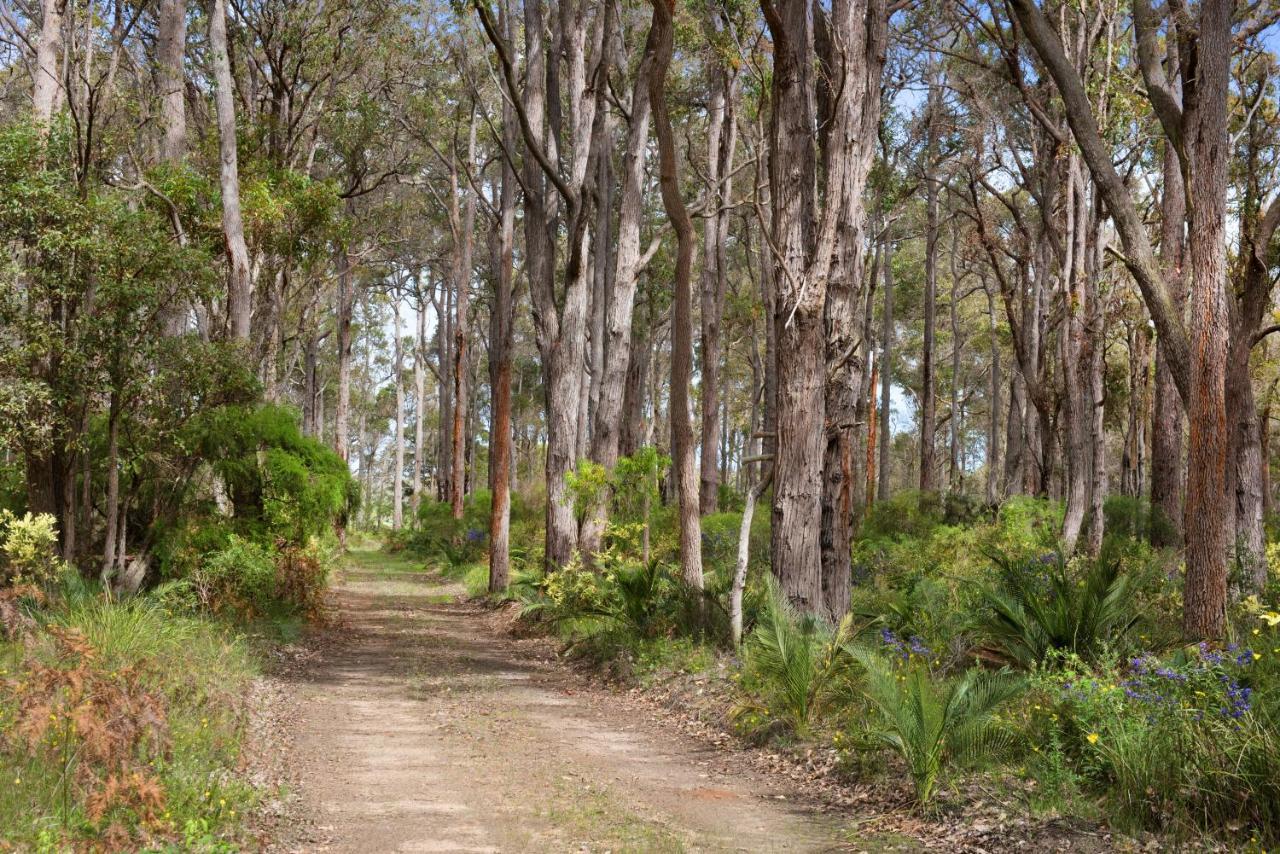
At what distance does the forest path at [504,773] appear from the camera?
585cm

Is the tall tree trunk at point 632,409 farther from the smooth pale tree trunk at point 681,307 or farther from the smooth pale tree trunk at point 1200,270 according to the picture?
the smooth pale tree trunk at point 1200,270

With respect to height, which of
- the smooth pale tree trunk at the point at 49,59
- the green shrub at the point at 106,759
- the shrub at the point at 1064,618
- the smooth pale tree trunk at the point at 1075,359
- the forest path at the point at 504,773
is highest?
the smooth pale tree trunk at the point at 49,59

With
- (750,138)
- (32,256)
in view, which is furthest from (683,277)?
(750,138)

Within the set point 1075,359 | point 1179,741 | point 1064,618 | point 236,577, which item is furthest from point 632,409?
point 1179,741

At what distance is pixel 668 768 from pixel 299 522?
27.1 ft

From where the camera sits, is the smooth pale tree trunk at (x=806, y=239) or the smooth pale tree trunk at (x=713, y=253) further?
the smooth pale tree trunk at (x=713, y=253)

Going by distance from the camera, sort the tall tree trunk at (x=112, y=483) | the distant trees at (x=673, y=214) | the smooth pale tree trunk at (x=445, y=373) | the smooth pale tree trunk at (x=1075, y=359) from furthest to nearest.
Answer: the smooth pale tree trunk at (x=445, y=373) < the smooth pale tree trunk at (x=1075, y=359) < the tall tree trunk at (x=112, y=483) < the distant trees at (x=673, y=214)

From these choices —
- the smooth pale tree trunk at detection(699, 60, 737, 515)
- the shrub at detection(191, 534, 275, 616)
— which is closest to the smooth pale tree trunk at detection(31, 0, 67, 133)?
the shrub at detection(191, 534, 275, 616)

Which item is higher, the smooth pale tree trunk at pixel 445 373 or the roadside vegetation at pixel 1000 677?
the smooth pale tree trunk at pixel 445 373

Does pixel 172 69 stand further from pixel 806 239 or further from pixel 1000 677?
pixel 1000 677

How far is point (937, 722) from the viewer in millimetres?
6309

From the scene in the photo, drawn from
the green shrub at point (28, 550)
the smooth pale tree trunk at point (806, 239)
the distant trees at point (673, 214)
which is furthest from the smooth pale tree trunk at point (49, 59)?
the smooth pale tree trunk at point (806, 239)

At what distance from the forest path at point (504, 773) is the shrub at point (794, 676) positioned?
522mm

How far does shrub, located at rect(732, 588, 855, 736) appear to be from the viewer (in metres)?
8.07
